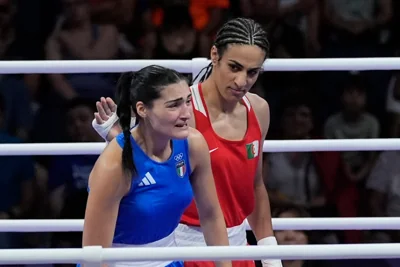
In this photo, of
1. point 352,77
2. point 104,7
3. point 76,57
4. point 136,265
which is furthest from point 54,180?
point 136,265

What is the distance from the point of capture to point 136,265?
2684 millimetres

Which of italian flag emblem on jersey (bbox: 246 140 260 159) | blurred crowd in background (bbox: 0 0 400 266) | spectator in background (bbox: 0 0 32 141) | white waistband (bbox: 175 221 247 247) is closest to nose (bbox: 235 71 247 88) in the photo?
italian flag emblem on jersey (bbox: 246 140 260 159)

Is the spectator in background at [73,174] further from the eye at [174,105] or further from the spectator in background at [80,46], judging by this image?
the eye at [174,105]

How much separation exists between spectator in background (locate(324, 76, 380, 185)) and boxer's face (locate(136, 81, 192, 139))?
6.87ft

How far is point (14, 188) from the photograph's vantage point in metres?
4.46

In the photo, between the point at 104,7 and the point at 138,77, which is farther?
Answer: the point at 104,7

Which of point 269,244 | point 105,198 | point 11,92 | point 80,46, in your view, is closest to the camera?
point 105,198

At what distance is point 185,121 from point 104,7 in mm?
2359

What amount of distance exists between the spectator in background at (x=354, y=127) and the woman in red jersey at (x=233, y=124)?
1.61 m

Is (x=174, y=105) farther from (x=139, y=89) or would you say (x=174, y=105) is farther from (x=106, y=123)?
(x=106, y=123)

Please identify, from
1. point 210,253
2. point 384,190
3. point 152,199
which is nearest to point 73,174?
point 384,190

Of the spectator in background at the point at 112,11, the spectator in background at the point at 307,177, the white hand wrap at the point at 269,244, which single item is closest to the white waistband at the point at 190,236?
the white hand wrap at the point at 269,244

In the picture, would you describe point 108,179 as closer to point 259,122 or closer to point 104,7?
point 259,122

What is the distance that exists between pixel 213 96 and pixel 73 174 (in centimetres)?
164
